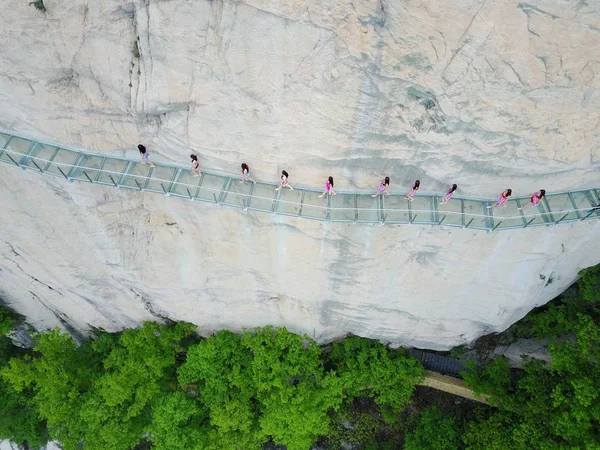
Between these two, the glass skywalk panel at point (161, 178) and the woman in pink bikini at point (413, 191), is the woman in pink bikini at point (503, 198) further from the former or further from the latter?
the glass skywalk panel at point (161, 178)

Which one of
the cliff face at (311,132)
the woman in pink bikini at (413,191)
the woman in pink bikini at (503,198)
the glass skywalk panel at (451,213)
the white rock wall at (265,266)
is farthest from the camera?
the white rock wall at (265,266)

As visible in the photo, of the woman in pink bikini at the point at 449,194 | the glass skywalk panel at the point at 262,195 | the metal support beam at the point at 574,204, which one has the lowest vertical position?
the glass skywalk panel at the point at 262,195

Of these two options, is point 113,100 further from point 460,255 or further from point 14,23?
point 460,255

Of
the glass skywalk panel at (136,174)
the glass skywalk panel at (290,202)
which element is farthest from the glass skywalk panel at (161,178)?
the glass skywalk panel at (290,202)

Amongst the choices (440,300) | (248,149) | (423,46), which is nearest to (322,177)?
(248,149)

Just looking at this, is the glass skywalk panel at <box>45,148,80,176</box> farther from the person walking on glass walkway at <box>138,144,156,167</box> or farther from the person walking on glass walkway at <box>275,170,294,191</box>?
the person walking on glass walkway at <box>275,170,294,191</box>

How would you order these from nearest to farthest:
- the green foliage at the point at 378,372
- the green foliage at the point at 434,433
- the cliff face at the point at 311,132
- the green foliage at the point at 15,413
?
1. the cliff face at the point at 311,132
2. the green foliage at the point at 434,433
3. the green foliage at the point at 378,372
4. the green foliage at the point at 15,413
